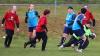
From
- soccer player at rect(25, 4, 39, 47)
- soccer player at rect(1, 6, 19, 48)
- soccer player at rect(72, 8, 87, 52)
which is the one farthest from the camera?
soccer player at rect(25, 4, 39, 47)

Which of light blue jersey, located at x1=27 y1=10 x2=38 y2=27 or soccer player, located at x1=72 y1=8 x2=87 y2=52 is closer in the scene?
soccer player, located at x1=72 y1=8 x2=87 y2=52

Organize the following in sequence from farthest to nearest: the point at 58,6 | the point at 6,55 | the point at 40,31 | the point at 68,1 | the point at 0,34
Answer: the point at 68,1 < the point at 58,6 < the point at 0,34 < the point at 40,31 < the point at 6,55

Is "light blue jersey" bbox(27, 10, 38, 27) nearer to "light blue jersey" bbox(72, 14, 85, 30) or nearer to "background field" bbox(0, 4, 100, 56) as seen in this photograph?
"background field" bbox(0, 4, 100, 56)

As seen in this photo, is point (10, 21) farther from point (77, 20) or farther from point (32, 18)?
point (77, 20)

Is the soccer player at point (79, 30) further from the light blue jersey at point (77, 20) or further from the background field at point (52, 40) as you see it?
the background field at point (52, 40)

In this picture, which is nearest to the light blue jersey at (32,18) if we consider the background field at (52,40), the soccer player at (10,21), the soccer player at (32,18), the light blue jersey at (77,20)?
the soccer player at (32,18)

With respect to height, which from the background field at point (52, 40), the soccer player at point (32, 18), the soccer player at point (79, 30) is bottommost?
the background field at point (52, 40)

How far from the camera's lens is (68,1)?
164ft

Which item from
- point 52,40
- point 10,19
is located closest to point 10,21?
point 10,19

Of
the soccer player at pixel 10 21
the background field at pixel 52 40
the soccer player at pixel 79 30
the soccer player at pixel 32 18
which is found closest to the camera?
the background field at pixel 52 40

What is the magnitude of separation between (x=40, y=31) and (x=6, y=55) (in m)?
2.37

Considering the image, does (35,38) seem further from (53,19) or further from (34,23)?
(53,19)

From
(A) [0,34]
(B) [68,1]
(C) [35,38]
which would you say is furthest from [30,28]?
(B) [68,1]

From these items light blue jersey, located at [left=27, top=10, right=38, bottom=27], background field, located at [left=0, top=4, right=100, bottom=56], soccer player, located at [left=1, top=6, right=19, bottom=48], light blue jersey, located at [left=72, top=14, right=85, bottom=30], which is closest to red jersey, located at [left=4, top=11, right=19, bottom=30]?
soccer player, located at [left=1, top=6, right=19, bottom=48]
